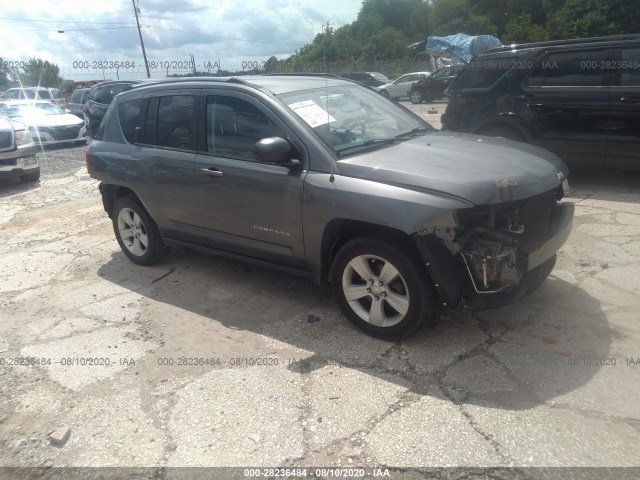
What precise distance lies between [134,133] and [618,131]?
5446mm

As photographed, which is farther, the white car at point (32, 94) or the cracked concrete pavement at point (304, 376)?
the white car at point (32, 94)

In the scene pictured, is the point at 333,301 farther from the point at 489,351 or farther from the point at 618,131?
the point at 618,131

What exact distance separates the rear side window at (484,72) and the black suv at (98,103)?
10.2m

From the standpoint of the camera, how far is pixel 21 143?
935cm

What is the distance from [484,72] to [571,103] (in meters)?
1.26

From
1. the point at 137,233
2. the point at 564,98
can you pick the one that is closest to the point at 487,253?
the point at 137,233

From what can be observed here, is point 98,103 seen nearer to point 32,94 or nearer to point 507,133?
point 32,94

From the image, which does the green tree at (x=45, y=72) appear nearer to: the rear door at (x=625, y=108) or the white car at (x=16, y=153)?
the white car at (x=16, y=153)

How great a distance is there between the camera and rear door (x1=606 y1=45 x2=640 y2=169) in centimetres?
585

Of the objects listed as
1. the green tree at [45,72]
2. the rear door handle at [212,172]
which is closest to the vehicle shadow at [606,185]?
the rear door handle at [212,172]

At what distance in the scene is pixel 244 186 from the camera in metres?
3.87

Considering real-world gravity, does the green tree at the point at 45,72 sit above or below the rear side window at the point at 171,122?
above

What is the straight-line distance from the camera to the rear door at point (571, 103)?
240 inches

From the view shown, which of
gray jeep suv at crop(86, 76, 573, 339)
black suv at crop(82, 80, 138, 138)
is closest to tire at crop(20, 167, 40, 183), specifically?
black suv at crop(82, 80, 138, 138)
